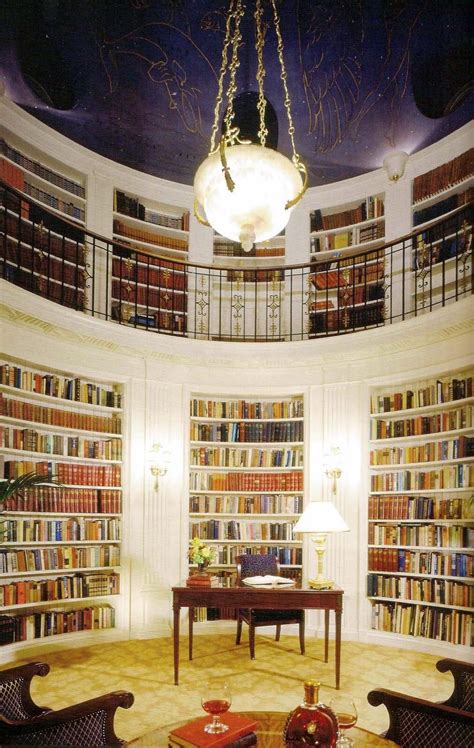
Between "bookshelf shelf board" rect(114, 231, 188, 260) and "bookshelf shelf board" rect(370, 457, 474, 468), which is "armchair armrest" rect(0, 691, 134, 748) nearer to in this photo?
"bookshelf shelf board" rect(370, 457, 474, 468)

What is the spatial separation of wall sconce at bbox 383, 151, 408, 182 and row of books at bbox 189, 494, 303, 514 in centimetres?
368

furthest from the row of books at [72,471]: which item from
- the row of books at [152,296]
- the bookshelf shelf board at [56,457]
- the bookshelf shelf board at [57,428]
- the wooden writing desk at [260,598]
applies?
the row of books at [152,296]

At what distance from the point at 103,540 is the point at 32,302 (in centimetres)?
237

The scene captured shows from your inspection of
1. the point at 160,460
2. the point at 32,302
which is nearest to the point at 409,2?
the point at 32,302

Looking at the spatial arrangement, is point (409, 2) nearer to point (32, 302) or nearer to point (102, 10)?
point (102, 10)

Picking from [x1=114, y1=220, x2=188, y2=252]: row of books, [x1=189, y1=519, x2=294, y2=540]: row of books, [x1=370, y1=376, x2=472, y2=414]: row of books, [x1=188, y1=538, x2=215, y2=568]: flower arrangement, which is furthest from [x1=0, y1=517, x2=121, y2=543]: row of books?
[x1=114, y1=220, x2=188, y2=252]: row of books

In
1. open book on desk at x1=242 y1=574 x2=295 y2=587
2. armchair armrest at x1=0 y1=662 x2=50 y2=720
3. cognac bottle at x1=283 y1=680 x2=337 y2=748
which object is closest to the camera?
cognac bottle at x1=283 y1=680 x2=337 y2=748

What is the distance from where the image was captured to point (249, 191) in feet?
10.8

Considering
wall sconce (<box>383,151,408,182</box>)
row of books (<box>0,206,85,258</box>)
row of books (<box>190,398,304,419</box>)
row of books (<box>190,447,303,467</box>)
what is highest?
wall sconce (<box>383,151,408,182</box>)

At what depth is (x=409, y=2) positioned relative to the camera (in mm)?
5797

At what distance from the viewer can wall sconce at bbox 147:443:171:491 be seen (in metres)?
6.37

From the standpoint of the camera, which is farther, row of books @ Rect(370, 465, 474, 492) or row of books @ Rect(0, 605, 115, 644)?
row of books @ Rect(370, 465, 474, 492)

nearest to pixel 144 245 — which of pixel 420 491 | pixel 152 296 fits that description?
pixel 152 296

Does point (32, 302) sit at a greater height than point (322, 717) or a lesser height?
greater
